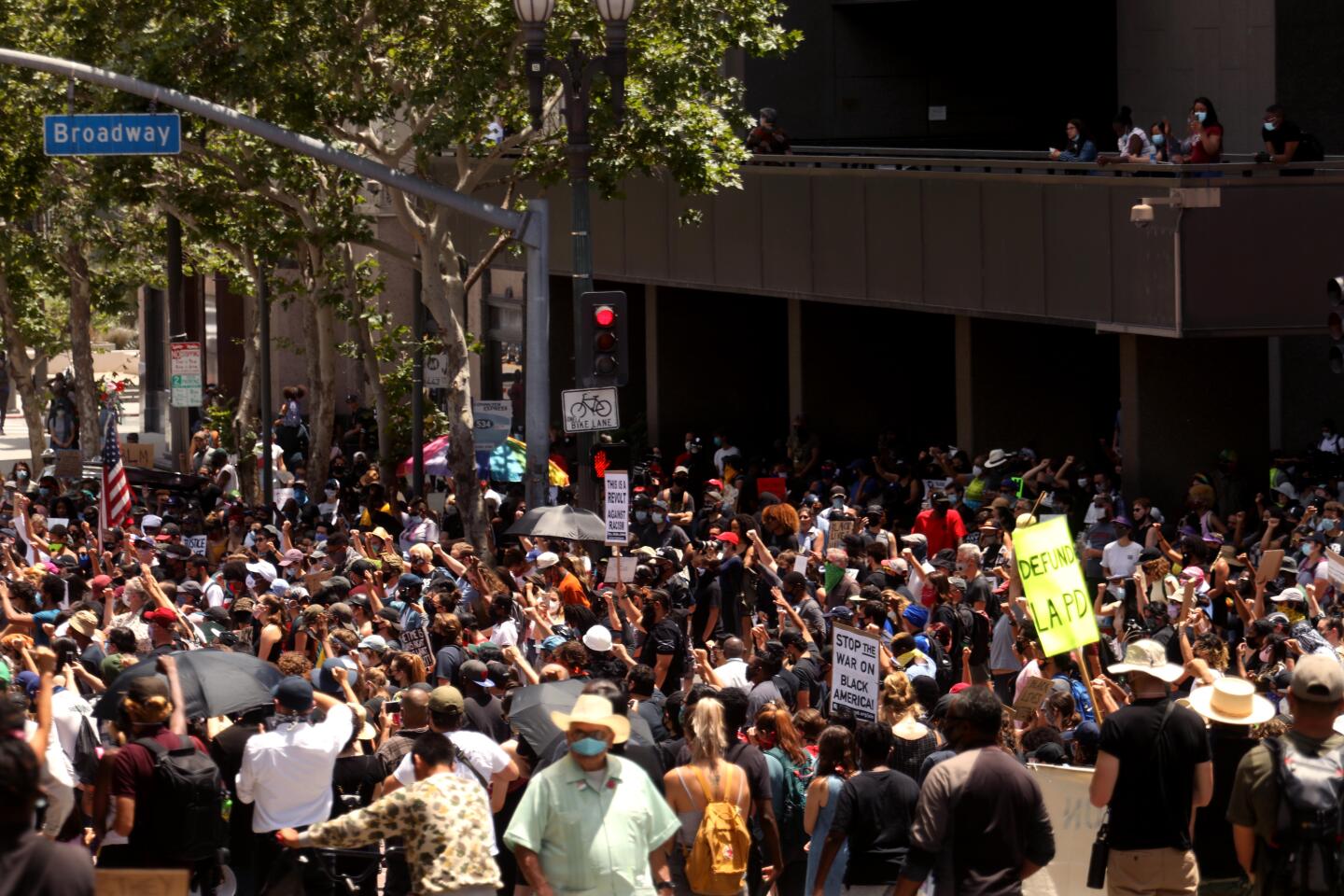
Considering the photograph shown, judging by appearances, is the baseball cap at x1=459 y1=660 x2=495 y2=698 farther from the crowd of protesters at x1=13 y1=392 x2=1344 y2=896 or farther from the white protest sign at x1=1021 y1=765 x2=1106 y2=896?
the white protest sign at x1=1021 y1=765 x2=1106 y2=896

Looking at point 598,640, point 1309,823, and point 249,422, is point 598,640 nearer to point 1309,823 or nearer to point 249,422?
point 1309,823

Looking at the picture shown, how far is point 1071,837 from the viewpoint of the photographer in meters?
9.12

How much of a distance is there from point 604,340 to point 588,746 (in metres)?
10.4

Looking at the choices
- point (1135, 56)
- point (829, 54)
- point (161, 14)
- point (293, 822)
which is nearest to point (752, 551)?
point (293, 822)

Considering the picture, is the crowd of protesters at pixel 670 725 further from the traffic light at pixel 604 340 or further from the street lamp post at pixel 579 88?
the street lamp post at pixel 579 88

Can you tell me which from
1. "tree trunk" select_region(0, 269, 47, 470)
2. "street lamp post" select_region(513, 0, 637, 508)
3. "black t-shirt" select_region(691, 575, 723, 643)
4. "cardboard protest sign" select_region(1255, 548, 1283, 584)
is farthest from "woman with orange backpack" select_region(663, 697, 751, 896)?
"tree trunk" select_region(0, 269, 47, 470)

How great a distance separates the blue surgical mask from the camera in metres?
7.49

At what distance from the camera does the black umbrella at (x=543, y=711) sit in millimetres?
9430

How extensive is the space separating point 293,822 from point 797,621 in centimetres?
495

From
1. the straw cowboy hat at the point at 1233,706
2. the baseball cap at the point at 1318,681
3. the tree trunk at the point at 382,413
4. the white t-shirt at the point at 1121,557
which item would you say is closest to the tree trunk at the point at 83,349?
the tree trunk at the point at 382,413

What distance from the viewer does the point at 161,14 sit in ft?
77.3

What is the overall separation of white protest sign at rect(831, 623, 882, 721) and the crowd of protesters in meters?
0.10

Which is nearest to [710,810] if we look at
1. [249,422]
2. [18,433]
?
[249,422]

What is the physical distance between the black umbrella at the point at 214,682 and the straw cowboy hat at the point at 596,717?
258cm
